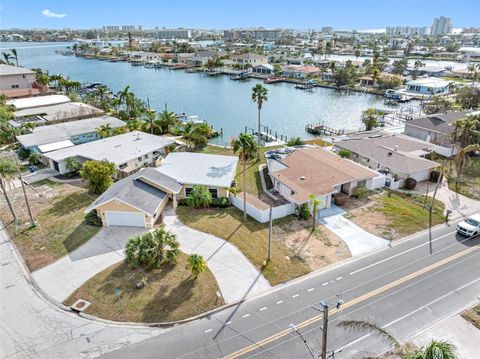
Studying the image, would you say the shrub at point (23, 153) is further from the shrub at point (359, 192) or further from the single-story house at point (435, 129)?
the single-story house at point (435, 129)

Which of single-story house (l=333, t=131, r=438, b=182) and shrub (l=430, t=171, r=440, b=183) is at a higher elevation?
single-story house (l=333, t=131, r=438, b=182)

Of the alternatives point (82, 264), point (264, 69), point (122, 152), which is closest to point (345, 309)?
point (82, 264)

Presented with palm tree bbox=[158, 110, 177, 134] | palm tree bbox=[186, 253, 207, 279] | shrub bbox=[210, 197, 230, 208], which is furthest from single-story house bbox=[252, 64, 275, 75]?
palm tree bbox=[186, 253, 207, 279]

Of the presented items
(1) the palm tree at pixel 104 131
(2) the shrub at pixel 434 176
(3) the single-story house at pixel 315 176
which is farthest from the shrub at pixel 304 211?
(1) the palm tree at pixel 104 131

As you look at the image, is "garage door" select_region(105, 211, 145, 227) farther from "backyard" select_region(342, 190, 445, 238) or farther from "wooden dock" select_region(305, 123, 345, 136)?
"wooden dock" select_region(305, 123, 345, 136)

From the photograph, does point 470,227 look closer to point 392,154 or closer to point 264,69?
point 392,154

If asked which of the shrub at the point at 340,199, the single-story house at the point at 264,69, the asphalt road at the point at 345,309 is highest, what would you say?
the single-story house at the point at 264,69

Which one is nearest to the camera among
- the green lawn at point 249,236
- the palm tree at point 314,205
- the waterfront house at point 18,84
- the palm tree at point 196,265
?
the palm tree at point 196,265

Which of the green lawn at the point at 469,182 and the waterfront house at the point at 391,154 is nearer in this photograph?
the green lawn at the point at 469,182
